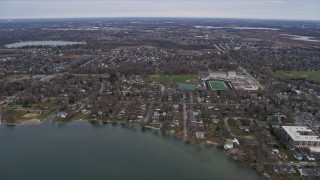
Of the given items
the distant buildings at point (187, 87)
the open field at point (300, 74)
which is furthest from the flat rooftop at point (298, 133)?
the open field at point (300, 74)

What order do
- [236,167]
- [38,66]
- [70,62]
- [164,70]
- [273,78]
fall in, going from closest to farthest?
[236,167] < [273,78] < [164,70] < [38,66] < [70,62]

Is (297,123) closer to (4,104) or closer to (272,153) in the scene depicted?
(272,153)

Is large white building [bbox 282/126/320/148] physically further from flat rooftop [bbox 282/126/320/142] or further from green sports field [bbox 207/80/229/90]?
green sports field [bbox 207/80/229/90]

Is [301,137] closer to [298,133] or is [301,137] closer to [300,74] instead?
[298,133]

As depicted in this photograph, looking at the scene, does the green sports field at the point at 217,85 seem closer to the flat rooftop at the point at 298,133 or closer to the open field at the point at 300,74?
the open field at the point at 300,74

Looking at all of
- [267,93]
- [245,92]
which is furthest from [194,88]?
[267,93]

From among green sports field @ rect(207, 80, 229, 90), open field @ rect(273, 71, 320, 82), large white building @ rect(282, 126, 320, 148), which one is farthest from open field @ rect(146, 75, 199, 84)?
large white building @ rect(282, 126, 320, 148)
